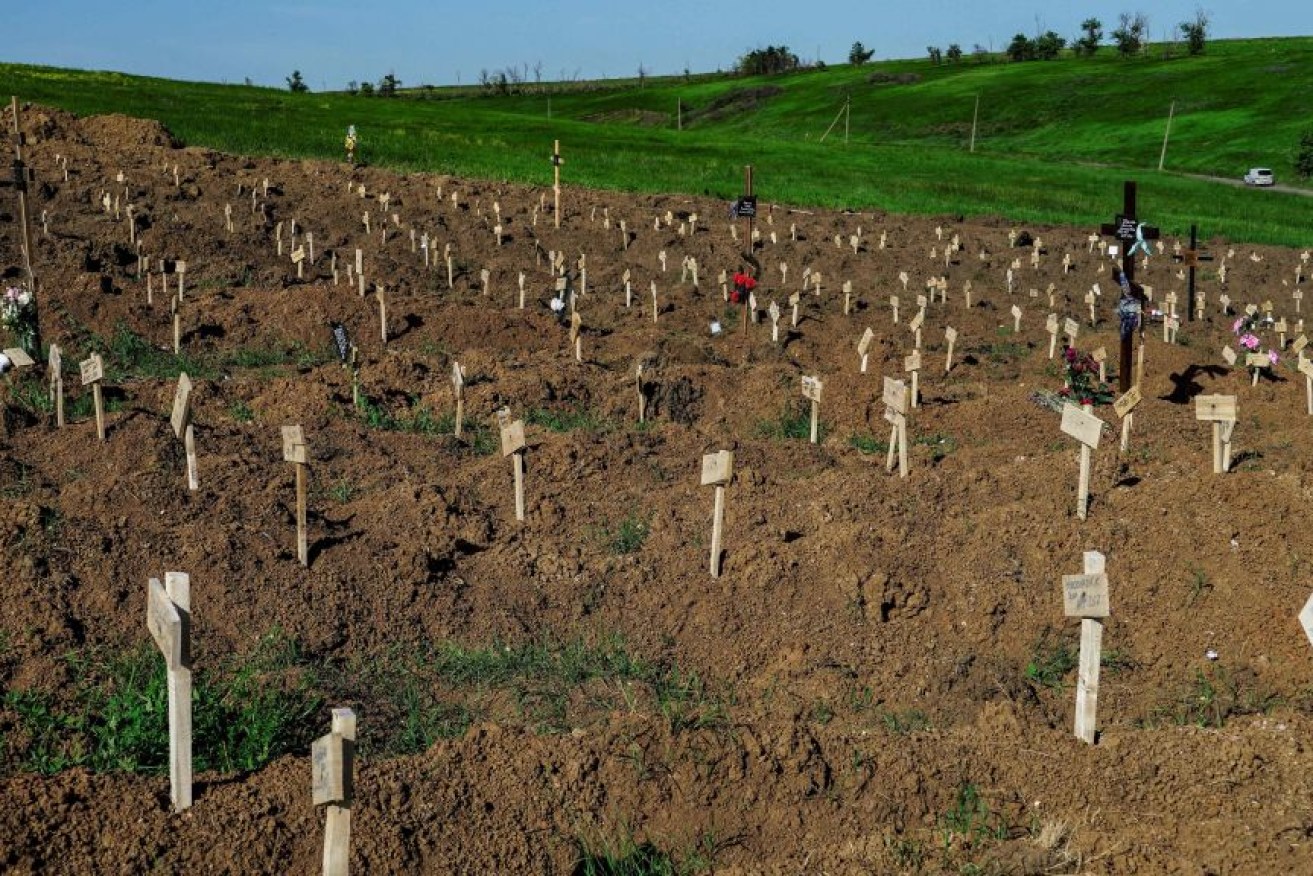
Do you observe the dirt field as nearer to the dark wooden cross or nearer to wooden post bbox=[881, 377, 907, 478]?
wooden post bbox=[881, 377, 907, 478]

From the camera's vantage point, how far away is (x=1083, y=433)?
8.86m

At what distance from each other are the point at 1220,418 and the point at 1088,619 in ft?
13.3

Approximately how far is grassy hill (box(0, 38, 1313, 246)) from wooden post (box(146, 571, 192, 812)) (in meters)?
33.4

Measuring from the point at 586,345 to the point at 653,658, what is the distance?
31.4ft

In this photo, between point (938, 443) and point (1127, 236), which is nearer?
point (938, 443)

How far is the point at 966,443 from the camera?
12.5m

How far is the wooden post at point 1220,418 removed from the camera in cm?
973

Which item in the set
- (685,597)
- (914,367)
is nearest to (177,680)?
(685,597)

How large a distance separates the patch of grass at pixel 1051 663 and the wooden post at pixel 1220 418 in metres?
2.51

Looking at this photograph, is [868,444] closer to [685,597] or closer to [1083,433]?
[1083,433]

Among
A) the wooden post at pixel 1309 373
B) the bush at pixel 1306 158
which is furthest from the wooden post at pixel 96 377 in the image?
the bush at pixel 1306 158

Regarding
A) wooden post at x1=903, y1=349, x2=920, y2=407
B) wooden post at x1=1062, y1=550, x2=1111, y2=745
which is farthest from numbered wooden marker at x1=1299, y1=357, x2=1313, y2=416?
wooden post at x1=1062, y1=550, x2=1111, y2=745

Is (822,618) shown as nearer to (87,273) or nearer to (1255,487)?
(1255,487)

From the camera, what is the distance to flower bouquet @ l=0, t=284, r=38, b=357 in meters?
14.6
